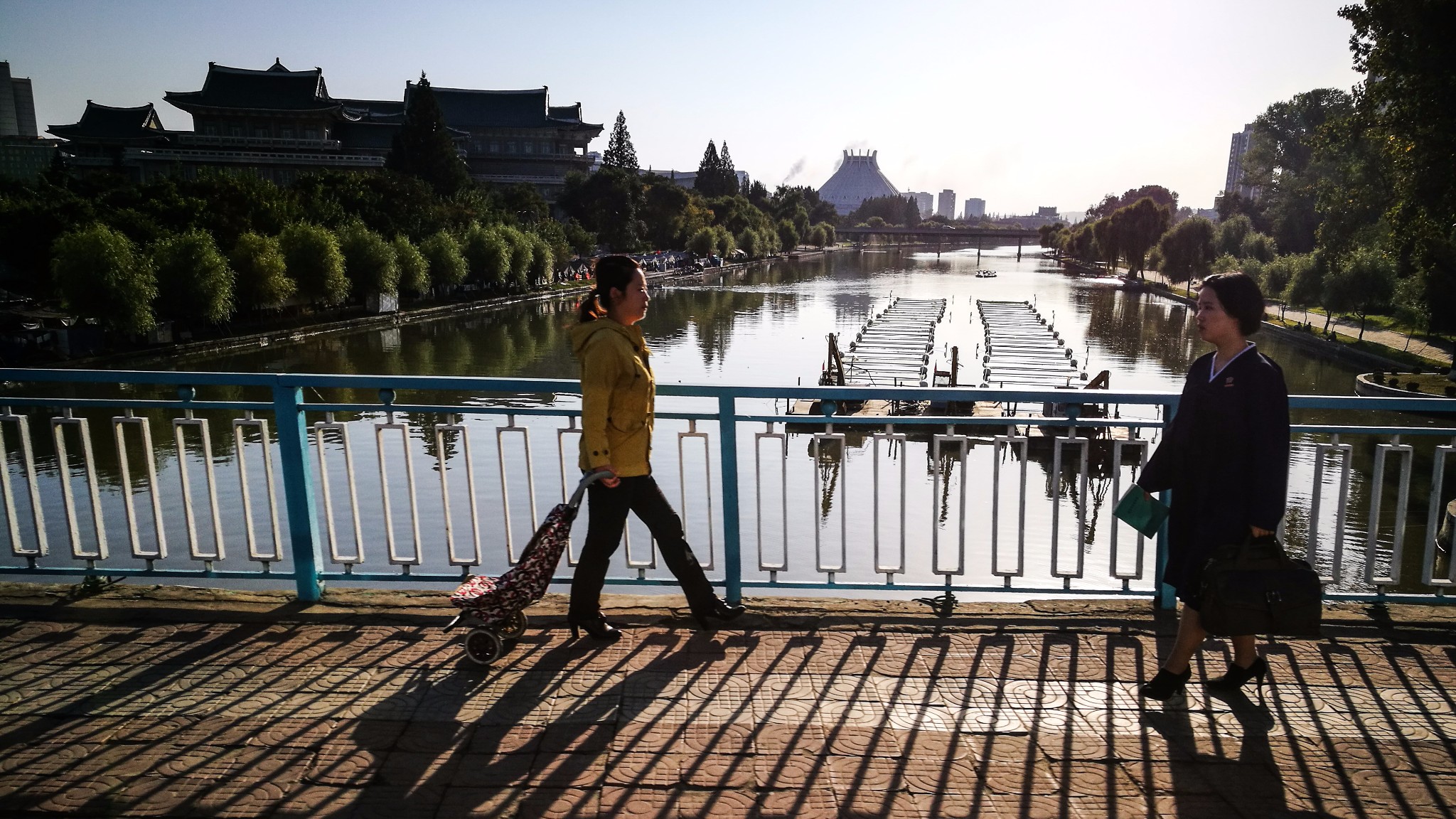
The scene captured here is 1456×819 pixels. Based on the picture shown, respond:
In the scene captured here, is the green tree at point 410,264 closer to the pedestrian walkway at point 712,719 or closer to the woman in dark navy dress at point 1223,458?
the pedestrian walkway at point 712,719

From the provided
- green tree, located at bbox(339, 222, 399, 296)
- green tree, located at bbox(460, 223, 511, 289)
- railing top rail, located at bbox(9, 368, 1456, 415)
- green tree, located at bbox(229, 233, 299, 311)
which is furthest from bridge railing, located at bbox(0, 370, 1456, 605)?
green tree, located at bbox(460, 223, 511, 289)

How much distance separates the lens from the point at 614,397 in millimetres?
3012

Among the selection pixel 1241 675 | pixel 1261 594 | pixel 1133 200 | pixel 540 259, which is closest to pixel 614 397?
pixel 1261 594

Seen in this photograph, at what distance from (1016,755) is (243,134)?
67.0 m

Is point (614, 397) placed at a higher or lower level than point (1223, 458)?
higher

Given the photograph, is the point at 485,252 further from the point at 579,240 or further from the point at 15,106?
the point at 15,106

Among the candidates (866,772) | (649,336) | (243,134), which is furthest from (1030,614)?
(243,134)

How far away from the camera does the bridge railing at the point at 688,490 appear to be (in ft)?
11.3

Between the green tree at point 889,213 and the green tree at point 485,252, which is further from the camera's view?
the green tree at point 889,213

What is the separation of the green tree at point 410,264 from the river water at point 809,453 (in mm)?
1698

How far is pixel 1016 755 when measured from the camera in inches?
99.0

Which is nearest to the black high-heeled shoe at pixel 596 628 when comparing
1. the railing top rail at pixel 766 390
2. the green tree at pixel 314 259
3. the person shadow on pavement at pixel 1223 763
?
the railing top rail at pixel 766 390

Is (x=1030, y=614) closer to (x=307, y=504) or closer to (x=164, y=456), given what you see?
(x=307, y=504)

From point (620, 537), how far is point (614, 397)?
0.54 meters
